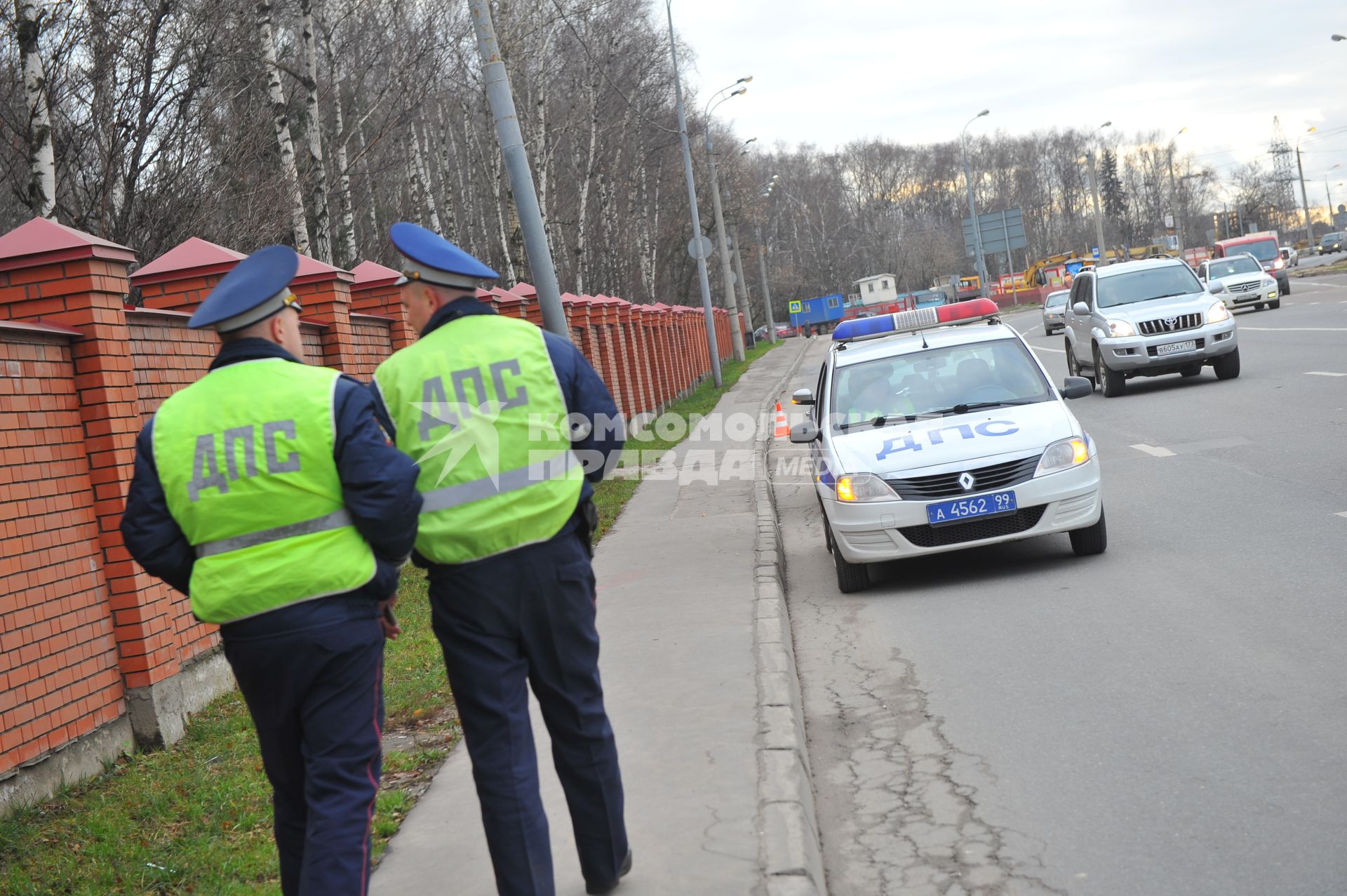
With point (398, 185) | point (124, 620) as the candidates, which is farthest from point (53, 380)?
point (398, 185)

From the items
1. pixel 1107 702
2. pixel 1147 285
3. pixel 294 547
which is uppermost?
pixel 1147 285

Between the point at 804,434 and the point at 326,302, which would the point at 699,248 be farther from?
the point at 804,434

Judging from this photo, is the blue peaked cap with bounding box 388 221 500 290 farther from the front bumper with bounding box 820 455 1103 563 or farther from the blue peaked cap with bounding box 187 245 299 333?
the front bumper with bounding box 820 455 1103 563

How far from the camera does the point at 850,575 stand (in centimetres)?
888

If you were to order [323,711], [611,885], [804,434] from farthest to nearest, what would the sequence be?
[804,434]
[611,885]
[323,711]

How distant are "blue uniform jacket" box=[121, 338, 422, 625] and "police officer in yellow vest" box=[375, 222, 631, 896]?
0.20 metres

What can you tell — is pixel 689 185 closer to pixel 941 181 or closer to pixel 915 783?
pixel 915 783

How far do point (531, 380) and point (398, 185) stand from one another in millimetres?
39708

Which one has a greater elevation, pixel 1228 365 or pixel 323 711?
pixel 323 711

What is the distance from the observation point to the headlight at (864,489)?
335 inches

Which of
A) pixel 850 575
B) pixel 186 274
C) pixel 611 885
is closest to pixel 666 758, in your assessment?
pixel 611 885

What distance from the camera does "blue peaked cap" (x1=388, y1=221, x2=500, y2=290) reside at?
3.89 metres

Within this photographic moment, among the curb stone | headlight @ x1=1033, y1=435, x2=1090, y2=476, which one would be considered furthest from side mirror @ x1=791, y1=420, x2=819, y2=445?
headlight @ x1=1033, y1=435, x2=1090, y2=476

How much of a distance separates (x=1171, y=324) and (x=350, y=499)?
54.9 ft
